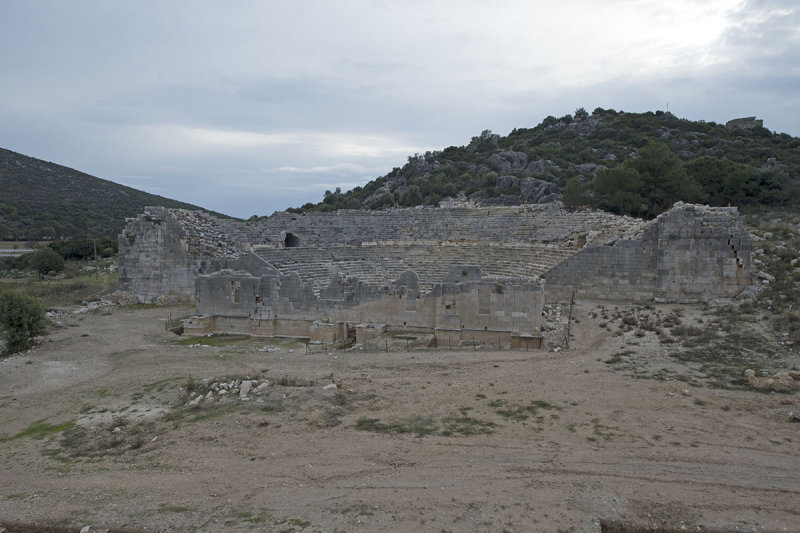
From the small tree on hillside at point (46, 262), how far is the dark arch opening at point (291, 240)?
1513 centimetres

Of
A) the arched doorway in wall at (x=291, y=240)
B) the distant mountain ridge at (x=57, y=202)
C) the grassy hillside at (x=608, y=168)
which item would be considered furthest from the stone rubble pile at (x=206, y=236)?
the distant mountain ridge at (x=57, y=202)

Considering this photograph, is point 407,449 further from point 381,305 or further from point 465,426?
point 381,305

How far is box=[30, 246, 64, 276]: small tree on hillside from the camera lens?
28375 mm

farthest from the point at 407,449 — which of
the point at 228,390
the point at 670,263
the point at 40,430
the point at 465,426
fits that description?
the point at 670,263

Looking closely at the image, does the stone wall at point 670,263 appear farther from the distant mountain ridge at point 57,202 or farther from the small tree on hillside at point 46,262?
the distant mountain ridge at point 57,202

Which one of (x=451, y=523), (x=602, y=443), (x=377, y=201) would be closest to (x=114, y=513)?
(x=451, y=523)

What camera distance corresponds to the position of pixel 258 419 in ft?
26.8

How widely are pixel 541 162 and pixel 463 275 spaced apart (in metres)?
34.5

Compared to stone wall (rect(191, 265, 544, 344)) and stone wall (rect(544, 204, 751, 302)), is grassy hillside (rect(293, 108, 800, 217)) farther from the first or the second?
stone wall (rect(191, 265, 544, 344))

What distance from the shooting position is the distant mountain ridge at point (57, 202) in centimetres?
4666

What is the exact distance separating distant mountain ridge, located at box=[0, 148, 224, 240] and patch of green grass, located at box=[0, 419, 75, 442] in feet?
139

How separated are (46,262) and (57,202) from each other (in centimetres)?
3206

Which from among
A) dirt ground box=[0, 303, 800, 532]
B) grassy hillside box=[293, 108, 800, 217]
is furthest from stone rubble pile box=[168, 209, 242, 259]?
Result: grassy hillside box=[293, 108, 800, 217]

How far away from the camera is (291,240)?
24.8 meters
